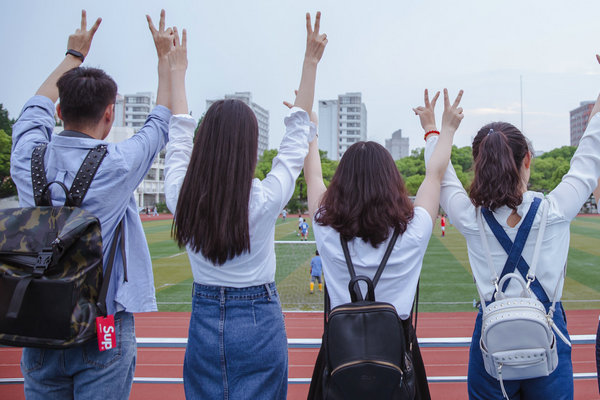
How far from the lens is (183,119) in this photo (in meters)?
1.83

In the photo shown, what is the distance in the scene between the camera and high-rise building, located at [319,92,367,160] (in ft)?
316

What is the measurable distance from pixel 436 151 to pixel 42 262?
1.51 meters

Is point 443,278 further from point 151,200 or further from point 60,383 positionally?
point 151,200

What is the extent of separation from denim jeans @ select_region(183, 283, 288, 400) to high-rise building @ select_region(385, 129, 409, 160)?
112 metres

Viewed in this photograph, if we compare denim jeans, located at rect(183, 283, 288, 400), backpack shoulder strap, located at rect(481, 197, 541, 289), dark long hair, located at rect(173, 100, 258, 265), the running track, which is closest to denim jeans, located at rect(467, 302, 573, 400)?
backpack shoulder strap, located at rect(481, 197, 541, 289)

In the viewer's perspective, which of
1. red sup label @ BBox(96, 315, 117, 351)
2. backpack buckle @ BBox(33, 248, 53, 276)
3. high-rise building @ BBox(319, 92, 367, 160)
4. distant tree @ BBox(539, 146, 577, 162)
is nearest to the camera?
backpack buckle @ BBox(33, 248, 53, 276)

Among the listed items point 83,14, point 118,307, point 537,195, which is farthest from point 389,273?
point 83,14

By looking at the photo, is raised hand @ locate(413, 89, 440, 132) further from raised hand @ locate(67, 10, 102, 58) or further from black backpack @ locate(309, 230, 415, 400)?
raised hand @ locate(67, 10, 102, 58)

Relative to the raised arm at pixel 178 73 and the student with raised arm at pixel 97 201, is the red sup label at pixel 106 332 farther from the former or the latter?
the raised arm at pixel 178 73

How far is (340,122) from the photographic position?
321 ft

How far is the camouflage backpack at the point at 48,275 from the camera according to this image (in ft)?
4.58

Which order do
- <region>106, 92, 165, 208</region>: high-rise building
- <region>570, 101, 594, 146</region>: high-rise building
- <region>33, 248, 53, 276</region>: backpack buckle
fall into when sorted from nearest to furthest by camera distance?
<region>33, 248, 53, 276</region>: backpack buckle, <region>106, 92, 165, 208</region>: high-rise building, <region>570, 101, 594, 146</region>: high-rise building

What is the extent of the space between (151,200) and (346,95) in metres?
51.1

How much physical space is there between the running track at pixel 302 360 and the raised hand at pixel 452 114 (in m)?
1.96
